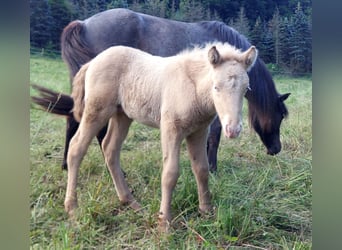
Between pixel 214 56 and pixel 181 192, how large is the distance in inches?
24.2

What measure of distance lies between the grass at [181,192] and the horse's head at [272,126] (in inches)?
1.1

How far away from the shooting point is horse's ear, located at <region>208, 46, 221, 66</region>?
1806 mm

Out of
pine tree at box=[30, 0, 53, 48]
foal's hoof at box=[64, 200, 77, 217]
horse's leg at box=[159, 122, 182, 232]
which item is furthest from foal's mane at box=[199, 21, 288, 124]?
foal's hoof at box=[64, 200, 77, 217]

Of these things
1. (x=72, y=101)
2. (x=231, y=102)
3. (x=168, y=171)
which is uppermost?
(x=231, y=102)

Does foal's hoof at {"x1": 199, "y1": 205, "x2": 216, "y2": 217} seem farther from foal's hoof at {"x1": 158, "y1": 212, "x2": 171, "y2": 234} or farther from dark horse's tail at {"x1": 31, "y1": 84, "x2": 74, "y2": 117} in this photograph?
dark horse's tail at {"x1": 31, "y1": 84, "x2": 74, "y2": 117}

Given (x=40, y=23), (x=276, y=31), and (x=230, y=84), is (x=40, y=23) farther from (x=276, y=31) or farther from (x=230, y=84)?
(x=276, y=31)

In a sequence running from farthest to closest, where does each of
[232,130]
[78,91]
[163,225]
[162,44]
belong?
[162,44], [78,91], [163,225], [232,130]

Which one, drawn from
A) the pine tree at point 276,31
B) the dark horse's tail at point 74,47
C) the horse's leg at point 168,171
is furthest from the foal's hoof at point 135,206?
the pine tree at point 276,31

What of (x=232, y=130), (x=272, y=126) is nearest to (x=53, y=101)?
(x=232, y=130)

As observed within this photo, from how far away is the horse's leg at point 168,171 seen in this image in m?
1.89

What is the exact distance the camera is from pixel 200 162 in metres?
1.97

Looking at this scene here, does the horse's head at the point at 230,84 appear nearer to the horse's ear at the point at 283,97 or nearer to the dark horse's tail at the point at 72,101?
the horse's ear at the point at 283,97

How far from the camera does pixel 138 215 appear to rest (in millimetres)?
1920
